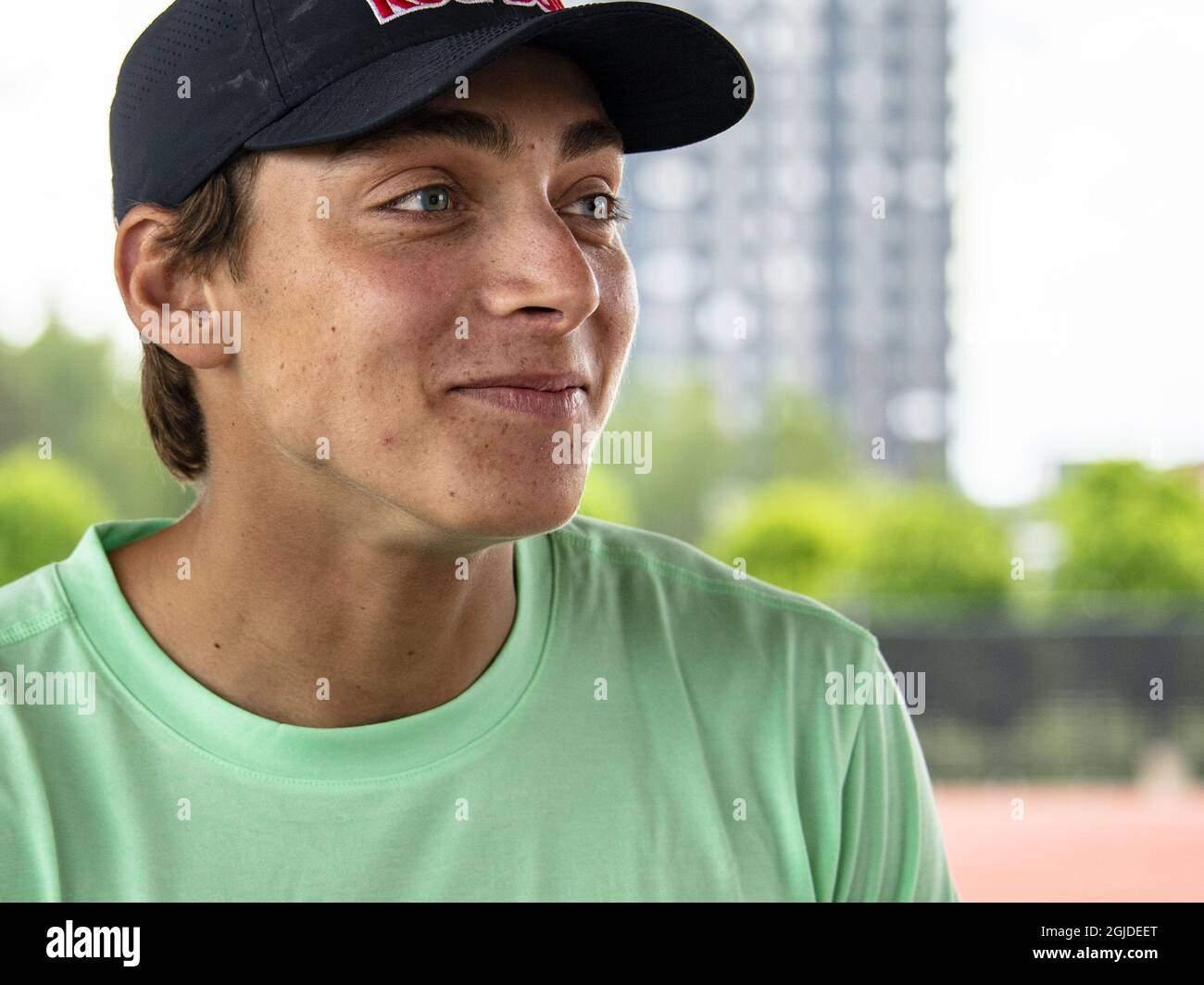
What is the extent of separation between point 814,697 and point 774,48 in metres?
31.7

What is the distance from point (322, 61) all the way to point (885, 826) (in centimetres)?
85

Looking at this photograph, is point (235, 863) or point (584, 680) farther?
point (584, 680)

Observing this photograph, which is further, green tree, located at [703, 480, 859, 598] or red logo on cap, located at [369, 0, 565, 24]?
green tree, located at [703, 480, 859, 598]

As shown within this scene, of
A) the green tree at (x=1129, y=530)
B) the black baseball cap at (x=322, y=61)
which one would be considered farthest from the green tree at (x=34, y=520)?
the black baseball cap at (x=322, y=61)

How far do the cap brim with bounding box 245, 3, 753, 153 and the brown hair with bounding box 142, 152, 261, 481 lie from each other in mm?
52

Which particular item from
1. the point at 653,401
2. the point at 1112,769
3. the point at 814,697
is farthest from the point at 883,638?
the point at 653,401

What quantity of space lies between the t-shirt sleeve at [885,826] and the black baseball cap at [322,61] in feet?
2.02

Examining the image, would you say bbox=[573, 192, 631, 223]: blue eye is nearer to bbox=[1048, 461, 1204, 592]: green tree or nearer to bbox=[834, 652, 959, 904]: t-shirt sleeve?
bbox=[834, 652, 959, 904]: t-shirt sleeve

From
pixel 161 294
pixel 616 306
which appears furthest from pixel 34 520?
pixel 616 306

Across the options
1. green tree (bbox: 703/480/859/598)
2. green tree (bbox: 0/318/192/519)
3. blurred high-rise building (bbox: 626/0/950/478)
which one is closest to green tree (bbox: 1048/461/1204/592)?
green tree (bbox: 703/480/859/598)

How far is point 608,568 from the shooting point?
140 centimetres

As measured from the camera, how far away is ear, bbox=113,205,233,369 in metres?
1.25

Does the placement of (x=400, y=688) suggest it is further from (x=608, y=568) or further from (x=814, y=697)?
(x=814, y=697)

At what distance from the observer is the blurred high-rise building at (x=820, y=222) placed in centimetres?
3023
